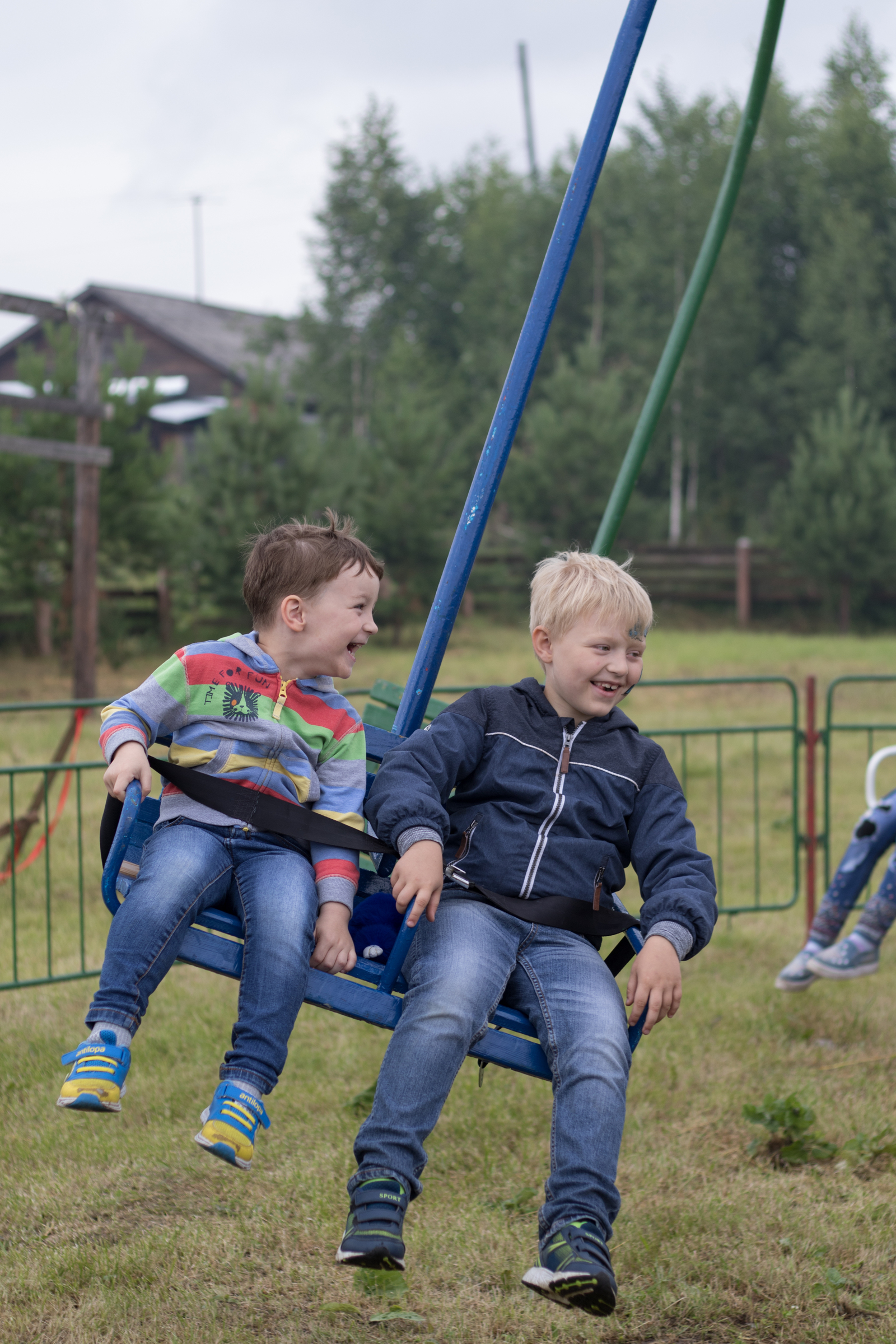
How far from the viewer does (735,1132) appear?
12.4ft

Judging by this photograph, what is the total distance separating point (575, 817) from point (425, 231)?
3200 cm

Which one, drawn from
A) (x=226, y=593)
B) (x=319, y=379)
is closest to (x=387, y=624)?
(x=226, y=593)

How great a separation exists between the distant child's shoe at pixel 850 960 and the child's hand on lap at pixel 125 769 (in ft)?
9.85

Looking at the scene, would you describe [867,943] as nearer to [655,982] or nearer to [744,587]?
[655,982]

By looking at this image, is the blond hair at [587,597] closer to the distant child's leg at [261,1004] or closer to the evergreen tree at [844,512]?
the distant child's leg at [261,1004]

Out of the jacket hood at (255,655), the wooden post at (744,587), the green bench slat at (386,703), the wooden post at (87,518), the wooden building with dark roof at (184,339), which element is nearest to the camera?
the jacket hood at (255,655)

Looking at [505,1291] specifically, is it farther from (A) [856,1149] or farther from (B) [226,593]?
(B) [226,593]

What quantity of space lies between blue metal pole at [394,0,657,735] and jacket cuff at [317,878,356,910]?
43 centimetres

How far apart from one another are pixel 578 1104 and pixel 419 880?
0.47 m

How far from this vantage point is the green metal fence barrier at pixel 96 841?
16.8ft

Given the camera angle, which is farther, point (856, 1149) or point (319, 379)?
point (319, 379)

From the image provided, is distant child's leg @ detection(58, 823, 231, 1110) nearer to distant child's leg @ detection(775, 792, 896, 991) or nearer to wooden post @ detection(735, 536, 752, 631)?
distant child's leg @ detection(775, 792, 896, 991)

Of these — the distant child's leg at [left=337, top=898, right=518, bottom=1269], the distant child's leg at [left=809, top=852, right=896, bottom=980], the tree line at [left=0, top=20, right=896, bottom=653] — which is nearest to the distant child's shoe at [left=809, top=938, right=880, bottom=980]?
the distant child's leg at [left=809, top=852, right=896, bottom=980]

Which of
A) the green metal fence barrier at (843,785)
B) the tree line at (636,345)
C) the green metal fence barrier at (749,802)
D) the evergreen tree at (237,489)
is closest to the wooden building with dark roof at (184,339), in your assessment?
the tree line at (636,345)
